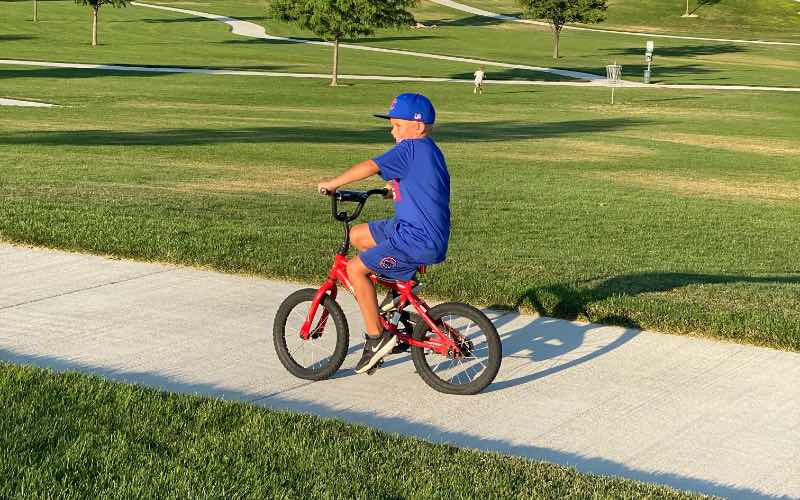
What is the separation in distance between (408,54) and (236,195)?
189ft

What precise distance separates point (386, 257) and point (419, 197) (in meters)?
0.39

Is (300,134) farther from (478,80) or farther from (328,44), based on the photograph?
(328,44)

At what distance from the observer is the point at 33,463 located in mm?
5402

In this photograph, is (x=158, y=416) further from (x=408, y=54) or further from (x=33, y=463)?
(x=408, y=54)

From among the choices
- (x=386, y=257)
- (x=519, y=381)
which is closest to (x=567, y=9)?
(x=519, y=381)

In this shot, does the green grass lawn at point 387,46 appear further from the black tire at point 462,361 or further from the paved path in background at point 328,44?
the black tire at point 462,361

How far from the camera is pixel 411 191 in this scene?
21.6 feet

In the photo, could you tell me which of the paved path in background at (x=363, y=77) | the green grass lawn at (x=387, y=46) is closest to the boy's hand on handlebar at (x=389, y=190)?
the paved path in background at (x=363, y=77)

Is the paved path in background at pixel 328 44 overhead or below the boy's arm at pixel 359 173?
below

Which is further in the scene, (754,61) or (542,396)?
(754,61)

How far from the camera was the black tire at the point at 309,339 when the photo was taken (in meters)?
7.05

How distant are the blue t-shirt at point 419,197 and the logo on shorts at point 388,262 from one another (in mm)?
98

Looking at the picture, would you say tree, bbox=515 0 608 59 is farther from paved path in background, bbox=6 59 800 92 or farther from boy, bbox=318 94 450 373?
boy, bbox=318 94 450 373

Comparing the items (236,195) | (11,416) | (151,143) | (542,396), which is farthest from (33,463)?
(151,143)
